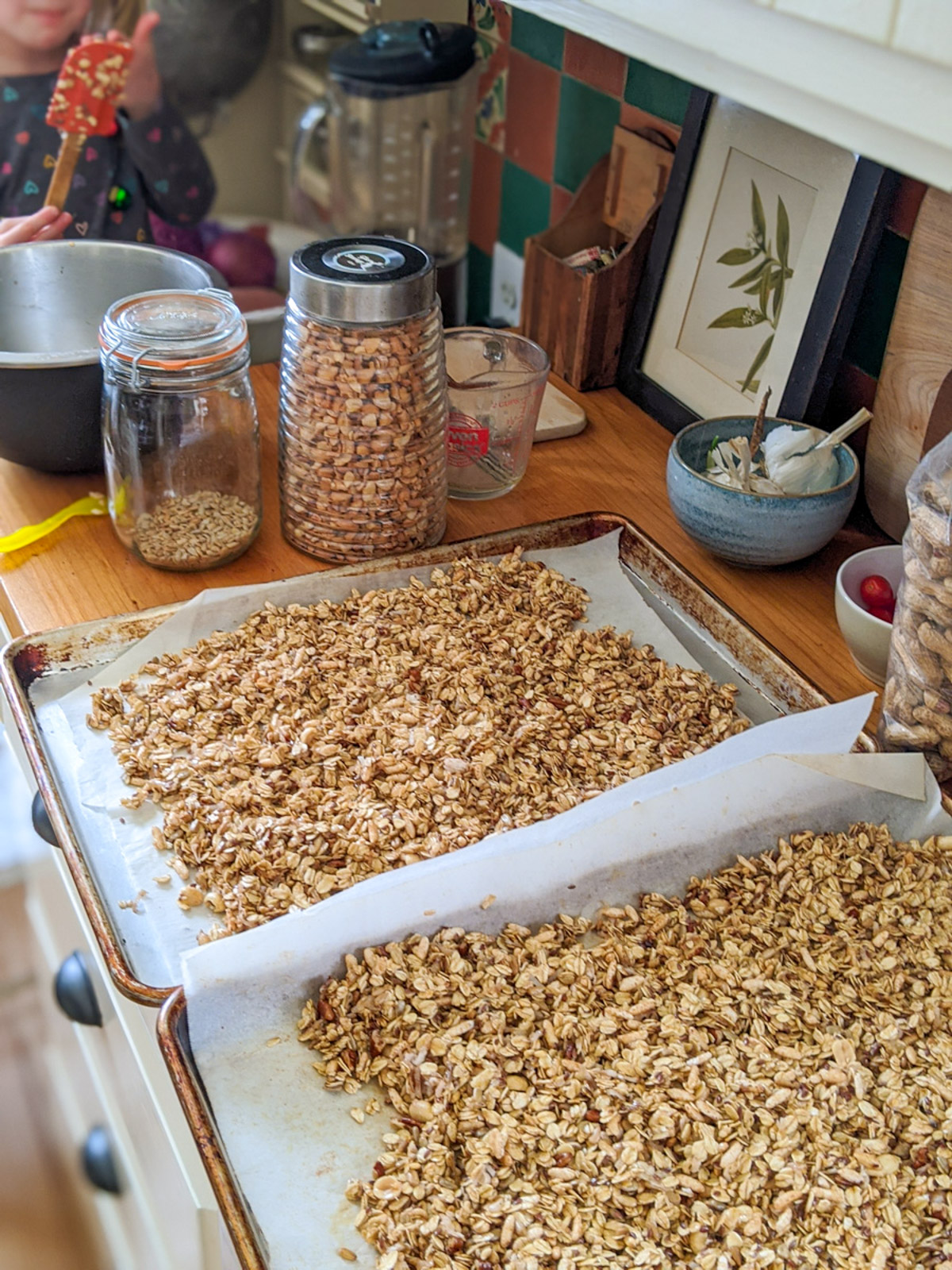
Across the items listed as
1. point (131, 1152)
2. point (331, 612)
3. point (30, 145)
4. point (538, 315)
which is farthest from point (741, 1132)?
point (30, 145)

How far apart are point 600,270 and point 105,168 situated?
3.10 ft

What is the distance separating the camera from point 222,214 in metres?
2.75

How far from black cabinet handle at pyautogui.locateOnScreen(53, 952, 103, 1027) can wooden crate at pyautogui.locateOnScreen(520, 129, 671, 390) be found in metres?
0.93

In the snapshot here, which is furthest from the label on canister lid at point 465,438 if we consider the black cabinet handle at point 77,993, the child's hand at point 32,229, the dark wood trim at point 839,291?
the black cabinet handle at point 77,993

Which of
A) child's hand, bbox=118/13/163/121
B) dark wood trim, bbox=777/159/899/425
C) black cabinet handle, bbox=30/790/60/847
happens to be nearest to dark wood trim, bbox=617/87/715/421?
dark wood trim, bbox=777/159/899/425

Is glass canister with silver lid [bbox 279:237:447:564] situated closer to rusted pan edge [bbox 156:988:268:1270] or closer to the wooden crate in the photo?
the wooden crate

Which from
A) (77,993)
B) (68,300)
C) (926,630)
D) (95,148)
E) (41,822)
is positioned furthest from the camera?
(95,148)

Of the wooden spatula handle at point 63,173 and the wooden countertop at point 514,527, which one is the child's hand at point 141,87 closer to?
the wooden spatula handle at point 63,173

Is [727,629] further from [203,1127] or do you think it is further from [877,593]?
[203,1127]

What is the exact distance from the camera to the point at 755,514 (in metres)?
1.13

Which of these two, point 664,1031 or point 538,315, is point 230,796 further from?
point 538,315

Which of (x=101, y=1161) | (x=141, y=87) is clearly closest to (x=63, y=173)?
(x=141, y=87)

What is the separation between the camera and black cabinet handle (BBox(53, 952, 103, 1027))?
1.18 m

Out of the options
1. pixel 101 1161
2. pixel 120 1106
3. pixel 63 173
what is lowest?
pixel 101 1161
